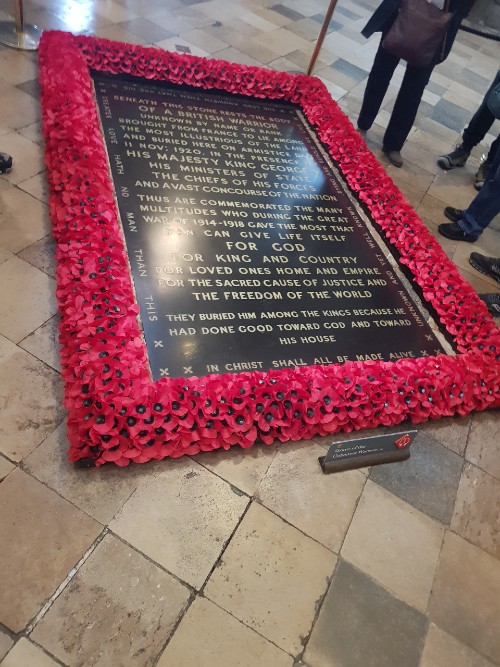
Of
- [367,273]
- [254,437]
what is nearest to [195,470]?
[254,437]

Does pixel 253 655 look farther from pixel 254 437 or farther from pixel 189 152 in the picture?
pixel 189 152

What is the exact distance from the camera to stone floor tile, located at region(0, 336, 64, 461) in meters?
2.06

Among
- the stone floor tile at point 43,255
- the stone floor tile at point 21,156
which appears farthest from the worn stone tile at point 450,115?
the stone floor tile at point 43,255

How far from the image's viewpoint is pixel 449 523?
2.31 m

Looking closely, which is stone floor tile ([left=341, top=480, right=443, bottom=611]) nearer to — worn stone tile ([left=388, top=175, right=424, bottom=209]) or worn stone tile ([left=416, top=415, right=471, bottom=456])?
worn stone tile ([left=416, top=415, right=471, bottom=456])

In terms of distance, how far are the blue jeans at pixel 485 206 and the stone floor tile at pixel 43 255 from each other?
316 centimetres

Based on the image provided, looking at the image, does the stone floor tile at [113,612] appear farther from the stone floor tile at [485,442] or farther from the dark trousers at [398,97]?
the dark trousers at [398,97]

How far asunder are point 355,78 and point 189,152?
3.47 m

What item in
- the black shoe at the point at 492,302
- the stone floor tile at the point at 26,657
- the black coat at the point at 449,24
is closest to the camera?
the stone floor tile at the point at 26,657

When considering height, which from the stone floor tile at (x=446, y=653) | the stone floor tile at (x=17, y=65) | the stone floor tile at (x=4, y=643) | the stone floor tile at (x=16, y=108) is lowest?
the stone floor tile at (x=4, y=643)

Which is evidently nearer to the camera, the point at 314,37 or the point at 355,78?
the point at 355,78

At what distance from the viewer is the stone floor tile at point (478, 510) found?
2.29 m

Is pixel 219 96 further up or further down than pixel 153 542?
further up

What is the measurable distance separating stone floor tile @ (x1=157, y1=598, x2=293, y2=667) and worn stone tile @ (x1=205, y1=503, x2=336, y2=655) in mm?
32
